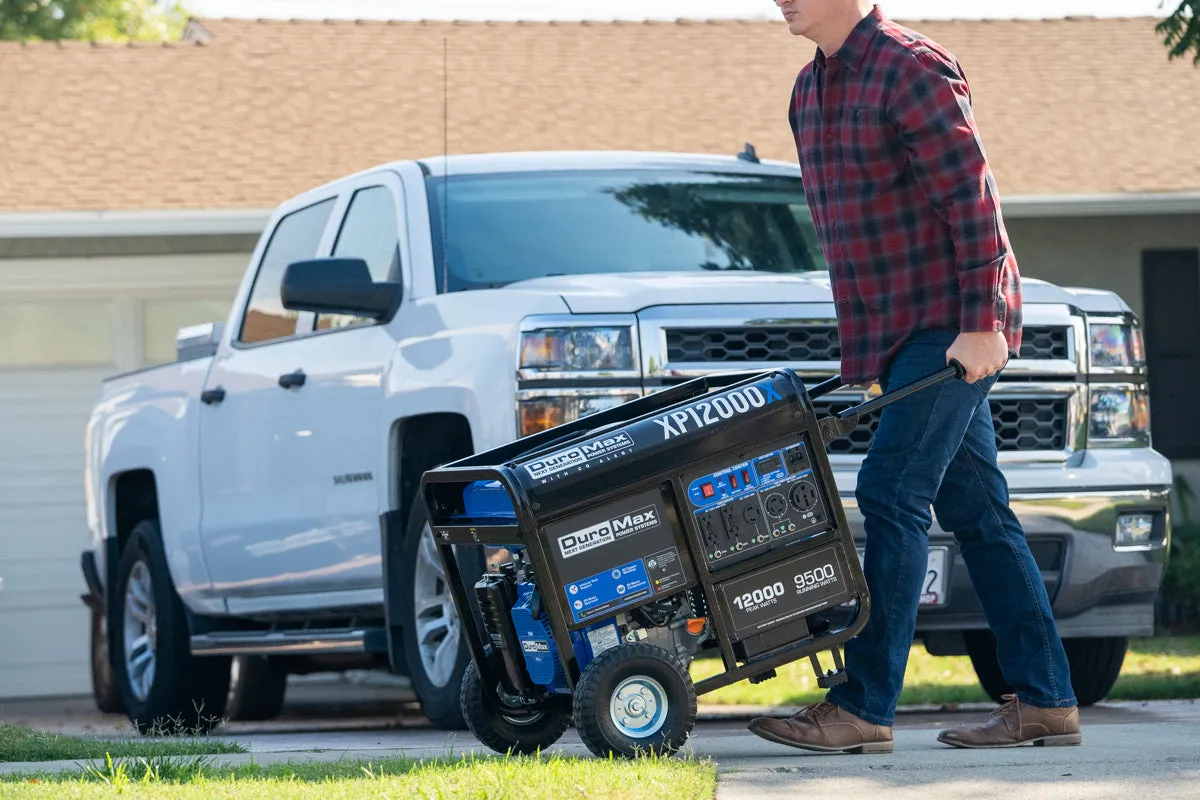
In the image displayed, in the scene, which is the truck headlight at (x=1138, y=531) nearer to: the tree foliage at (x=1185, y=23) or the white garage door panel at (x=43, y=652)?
the tree foliage at (x=1185, y=23)

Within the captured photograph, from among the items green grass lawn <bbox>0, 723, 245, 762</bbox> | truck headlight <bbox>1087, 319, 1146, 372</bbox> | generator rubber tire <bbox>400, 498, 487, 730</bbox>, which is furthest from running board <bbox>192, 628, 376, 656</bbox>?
truck headlight <bbox>1087, 319, 1146, 372</bbox>

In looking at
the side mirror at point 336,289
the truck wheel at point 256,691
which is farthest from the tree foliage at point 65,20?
the side mirror at point 336,289

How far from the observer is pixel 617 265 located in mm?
7133

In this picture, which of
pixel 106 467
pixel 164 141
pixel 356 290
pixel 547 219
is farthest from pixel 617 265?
pixel 164 141

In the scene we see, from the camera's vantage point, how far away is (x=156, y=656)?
8.50 m

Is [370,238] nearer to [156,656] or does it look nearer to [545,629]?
[156,656]

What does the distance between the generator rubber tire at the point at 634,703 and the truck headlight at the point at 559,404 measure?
1.39 m

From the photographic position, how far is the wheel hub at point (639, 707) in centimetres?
474

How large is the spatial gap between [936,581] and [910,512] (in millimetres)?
1490

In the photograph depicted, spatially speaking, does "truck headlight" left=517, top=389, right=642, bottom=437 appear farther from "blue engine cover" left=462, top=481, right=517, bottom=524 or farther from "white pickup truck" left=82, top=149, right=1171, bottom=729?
"blue engine cover" left=462, top=481, right=517, bottom=524

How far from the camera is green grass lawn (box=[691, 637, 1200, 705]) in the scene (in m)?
9.02

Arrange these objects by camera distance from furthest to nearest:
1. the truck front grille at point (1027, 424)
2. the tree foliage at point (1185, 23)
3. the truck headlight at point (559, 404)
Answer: the tree foliage at point (1185, 23)
the truck front grille at point (1027, 424)
the truck headlight at point (559, 404)

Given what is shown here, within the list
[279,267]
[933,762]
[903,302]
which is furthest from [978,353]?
[279,267]

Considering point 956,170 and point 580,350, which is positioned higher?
point 956,170
